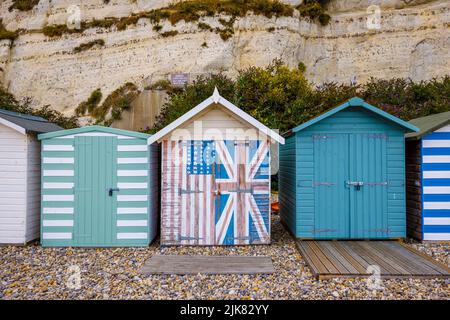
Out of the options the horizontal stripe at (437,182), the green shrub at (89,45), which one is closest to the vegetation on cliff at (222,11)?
the green shrub at (89,45)

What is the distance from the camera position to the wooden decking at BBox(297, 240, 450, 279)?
4855 millimetres

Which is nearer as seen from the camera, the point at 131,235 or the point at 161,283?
the point at 161,283

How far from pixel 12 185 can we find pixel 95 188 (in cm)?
182

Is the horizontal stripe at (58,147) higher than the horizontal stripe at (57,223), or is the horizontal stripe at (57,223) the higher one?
the horizontal stripe at (58,147)

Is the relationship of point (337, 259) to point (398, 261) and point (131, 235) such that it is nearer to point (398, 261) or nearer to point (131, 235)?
point (398, 261)

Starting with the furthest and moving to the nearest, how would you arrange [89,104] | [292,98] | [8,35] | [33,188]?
[8,35] < [89,104] < [292,98] < [33,188]

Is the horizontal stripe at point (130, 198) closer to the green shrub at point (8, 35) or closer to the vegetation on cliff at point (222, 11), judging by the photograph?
the vegetation on cliff at point (222, 11)

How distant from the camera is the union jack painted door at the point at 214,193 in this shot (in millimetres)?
6664

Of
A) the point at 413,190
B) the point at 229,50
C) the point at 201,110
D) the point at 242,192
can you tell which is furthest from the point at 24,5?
the point at 413,190

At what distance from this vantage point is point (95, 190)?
6.65 meters

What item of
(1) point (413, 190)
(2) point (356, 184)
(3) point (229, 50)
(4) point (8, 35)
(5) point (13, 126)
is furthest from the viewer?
(4) point (8, 35)

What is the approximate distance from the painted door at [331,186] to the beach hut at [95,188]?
3.75 metres

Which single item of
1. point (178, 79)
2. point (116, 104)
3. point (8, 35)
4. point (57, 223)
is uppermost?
point (8, 35)

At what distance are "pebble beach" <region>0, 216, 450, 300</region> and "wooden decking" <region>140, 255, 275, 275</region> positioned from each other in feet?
0.47
